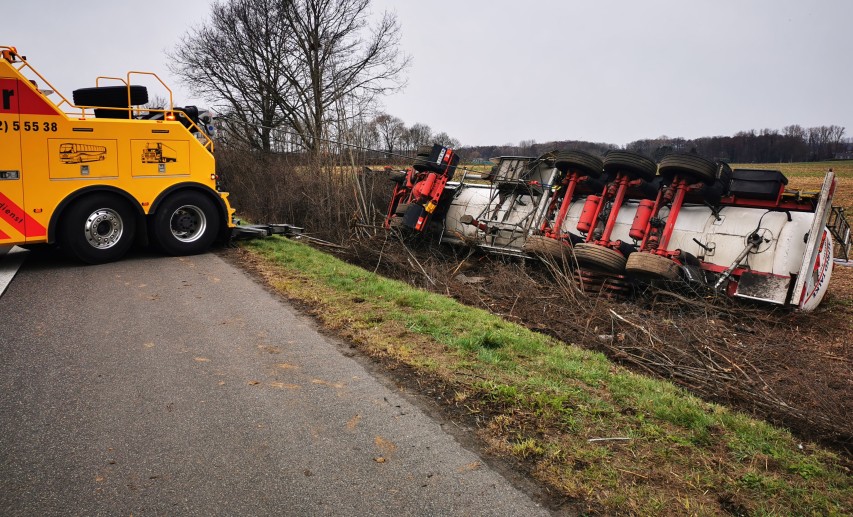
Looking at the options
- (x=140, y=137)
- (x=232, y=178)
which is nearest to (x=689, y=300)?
(x=140, y=137)

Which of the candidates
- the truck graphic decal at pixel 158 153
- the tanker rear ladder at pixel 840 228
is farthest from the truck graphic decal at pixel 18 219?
the tanker rear ladder at pixel 840 228

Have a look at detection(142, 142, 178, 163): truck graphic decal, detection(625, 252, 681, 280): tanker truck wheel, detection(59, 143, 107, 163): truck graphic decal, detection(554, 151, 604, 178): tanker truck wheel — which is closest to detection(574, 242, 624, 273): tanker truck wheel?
detection(625, 252, 681, 280): tanker truck wheel

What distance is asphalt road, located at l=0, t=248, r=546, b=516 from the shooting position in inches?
124

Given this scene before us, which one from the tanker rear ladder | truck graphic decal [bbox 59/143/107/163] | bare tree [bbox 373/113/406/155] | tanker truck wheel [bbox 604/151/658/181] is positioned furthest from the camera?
bare tree [bbox 373/113/406/155]

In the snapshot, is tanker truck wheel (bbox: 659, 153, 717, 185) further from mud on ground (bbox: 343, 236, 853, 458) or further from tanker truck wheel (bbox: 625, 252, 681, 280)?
mud on ground (bbox: 343, 236, 853, 458)

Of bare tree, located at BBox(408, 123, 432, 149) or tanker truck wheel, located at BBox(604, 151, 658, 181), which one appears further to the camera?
bare tree, located at BBox(408, 123, 432, 149)

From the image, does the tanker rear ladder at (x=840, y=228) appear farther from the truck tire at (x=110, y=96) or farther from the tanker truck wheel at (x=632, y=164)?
the truck tire at (x=110, y=96)

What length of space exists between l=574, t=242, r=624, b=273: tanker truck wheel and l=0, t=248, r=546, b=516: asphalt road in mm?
4423

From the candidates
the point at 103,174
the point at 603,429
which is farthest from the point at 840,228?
the point at 103,174

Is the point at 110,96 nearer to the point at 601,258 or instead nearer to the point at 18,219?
the point at 18,219

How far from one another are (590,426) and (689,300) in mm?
4548

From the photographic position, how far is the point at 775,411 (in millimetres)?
4656

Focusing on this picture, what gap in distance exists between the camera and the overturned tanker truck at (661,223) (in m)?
8.05

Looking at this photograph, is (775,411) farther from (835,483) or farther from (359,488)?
(359,488)
